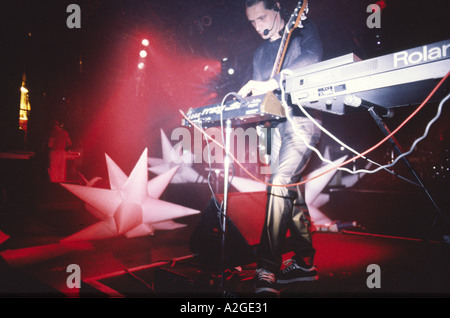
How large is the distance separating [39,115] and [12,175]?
1.37 metres

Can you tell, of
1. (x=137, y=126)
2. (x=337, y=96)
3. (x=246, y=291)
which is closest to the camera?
(x=337, y=96)

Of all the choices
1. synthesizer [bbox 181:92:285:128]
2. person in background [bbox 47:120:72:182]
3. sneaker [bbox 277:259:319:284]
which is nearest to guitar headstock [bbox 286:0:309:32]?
synthesizer [bbox 181:92:285:128]

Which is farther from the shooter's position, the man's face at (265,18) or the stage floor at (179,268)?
the man's face at (265,18)

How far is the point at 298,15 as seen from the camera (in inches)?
66.1

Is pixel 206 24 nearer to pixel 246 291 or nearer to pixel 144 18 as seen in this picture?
pixel 144 18

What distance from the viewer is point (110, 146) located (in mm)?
5352

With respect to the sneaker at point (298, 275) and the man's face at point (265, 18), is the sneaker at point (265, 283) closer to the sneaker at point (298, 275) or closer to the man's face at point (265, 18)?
the sneaker at point (298, 275)

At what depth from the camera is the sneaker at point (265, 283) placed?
1283 millimetres

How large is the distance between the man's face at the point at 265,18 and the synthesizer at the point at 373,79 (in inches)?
36.7

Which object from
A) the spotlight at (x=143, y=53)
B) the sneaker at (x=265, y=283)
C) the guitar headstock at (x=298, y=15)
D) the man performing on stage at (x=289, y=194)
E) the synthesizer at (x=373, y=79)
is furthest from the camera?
the spotlight at (x=143, y=53)

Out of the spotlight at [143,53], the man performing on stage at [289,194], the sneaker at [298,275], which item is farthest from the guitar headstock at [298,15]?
the spotlight at [143,53]

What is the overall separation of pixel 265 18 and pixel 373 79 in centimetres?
125

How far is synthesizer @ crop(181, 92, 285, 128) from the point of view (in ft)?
4.21
